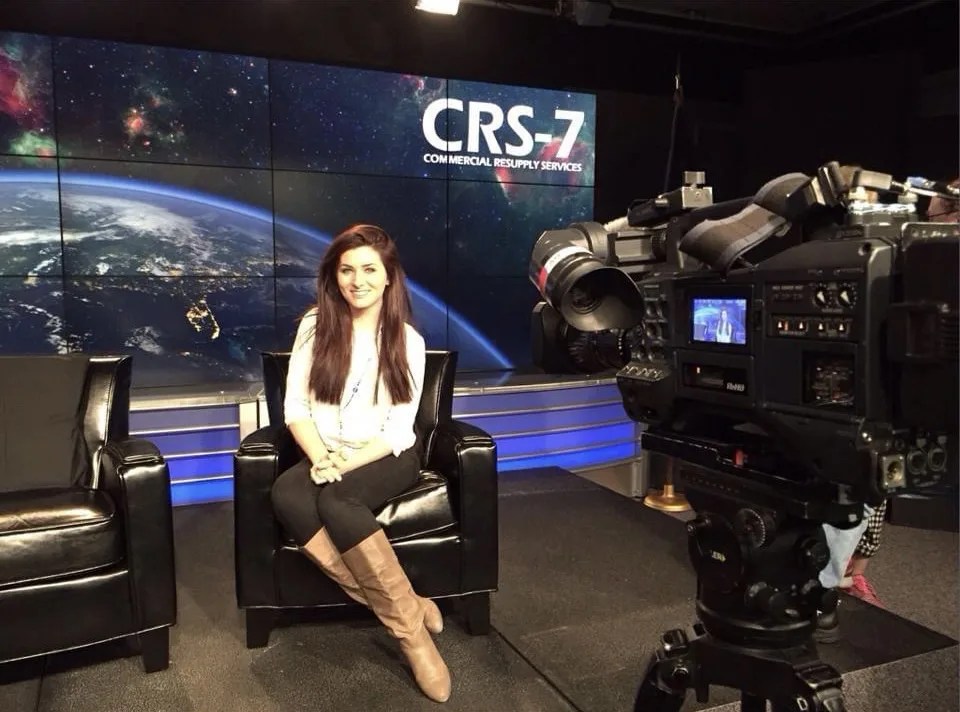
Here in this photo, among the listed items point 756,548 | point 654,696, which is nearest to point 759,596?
point 756,548

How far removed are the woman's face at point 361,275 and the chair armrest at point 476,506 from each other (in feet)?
1.67

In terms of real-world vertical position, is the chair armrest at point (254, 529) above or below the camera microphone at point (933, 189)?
below

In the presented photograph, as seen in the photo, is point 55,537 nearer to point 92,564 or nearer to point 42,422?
point 92,564

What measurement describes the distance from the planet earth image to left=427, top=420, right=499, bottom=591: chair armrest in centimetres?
225

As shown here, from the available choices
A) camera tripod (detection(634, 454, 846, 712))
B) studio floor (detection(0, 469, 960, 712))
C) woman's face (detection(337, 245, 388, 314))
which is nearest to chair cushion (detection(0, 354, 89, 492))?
studio floor (detection(0, 469, 960, 712))

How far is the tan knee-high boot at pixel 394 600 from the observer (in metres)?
1.91

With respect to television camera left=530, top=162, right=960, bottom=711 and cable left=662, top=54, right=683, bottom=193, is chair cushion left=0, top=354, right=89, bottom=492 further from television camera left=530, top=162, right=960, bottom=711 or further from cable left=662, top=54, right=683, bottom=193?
cable left=662, top=54, right=683, bottom=193

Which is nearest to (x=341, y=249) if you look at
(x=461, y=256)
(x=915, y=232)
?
(x=915, y=232)

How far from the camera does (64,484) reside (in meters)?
2.28

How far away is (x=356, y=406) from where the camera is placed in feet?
7.01

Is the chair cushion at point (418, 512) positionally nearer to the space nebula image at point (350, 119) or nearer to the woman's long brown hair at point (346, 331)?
the woman's long brown hair at point (346, 331)

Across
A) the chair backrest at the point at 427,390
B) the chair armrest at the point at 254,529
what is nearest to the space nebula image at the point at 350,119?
the chair backrest at the point at 427,390

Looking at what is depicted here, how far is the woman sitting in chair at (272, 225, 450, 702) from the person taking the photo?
194 centimetres

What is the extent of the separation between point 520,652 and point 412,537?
1.43ft
